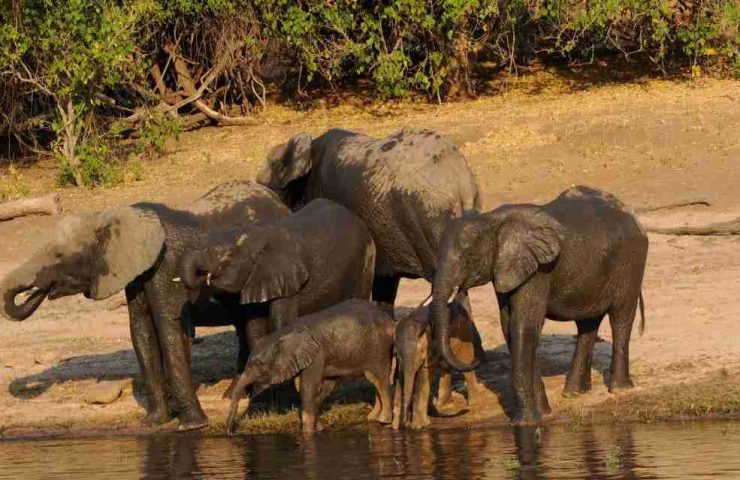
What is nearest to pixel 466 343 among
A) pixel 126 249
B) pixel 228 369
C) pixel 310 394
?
pixel 310 394

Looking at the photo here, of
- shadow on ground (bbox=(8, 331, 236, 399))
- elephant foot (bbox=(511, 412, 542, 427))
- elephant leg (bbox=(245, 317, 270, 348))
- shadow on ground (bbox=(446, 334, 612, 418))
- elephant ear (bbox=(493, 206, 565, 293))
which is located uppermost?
elephant ear (bbox=(493, 206, 565, 293))

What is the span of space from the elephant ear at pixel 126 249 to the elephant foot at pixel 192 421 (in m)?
1.16

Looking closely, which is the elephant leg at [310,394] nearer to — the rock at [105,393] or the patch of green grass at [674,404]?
the patch of green grass at [674,404]

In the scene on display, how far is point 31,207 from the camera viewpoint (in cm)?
2350

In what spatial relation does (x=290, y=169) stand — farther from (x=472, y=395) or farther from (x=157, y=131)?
(x=157, y=131)

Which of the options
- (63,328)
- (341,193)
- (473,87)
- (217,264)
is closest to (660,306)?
(341,193)

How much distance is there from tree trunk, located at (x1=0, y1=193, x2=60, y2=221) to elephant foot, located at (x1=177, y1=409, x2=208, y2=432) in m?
8.93

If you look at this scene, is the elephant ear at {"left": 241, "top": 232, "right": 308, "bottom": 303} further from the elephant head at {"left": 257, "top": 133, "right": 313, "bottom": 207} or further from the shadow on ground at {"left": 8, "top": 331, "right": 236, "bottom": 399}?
the shadow on ground at {"left": 8, "top": 331, "right": 236, "bottom": 399}

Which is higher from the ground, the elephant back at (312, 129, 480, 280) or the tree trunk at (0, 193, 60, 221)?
the elephant back at (312, 129, 480, 280)

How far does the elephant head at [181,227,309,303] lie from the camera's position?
14344 millimetres

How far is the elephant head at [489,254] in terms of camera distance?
13.6 meters

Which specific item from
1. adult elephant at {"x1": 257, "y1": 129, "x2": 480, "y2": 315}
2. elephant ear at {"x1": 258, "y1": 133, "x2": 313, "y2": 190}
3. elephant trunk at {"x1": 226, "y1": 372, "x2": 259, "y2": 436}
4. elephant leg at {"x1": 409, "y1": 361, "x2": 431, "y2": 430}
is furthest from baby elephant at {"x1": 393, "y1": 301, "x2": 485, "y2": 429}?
elephant ear at {"x1": 258, "y1": 133, "x2": 313, "y2": 190}

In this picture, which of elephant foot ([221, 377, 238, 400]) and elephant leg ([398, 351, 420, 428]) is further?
elephant foot ([221, 377, 238, 400])

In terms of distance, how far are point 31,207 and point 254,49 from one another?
5452 mm
